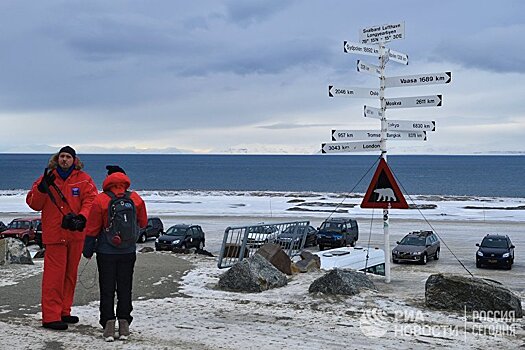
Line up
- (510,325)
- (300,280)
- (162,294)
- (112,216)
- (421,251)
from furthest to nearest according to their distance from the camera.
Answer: (421,251)
(300,280)
(162,294)
(510,325)
(112,216)

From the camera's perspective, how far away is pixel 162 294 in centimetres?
892

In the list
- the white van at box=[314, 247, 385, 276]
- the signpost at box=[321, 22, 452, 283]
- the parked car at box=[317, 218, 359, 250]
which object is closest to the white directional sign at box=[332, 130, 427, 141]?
the signpost at box=[321, 22, 452, 283]

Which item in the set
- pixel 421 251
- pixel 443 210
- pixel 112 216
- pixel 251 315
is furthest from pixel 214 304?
pixel 443 210

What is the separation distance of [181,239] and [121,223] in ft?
66.6

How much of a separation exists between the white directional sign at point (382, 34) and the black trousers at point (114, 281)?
654cm

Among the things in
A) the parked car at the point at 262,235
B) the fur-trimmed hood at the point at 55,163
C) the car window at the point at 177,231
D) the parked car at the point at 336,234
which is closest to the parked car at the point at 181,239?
the car window at the point at 177,231

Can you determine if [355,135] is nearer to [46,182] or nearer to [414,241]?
[46,182]

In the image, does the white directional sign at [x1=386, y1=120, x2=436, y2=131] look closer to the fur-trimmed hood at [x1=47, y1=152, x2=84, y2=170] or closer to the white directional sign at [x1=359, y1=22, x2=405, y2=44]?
the white directional sign at [x1=359, y1=22, x2=405, y2=44]

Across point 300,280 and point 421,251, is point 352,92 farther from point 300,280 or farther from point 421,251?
point 421,251

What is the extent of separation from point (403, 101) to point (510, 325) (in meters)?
4.56

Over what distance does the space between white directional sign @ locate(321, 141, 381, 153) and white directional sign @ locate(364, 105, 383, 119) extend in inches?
17.8

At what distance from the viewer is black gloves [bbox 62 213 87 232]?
6.08 m

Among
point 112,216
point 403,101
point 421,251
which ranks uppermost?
point 403,101

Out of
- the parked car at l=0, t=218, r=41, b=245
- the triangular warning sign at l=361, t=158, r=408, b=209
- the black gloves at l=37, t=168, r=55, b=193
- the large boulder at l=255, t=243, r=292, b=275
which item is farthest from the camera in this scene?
the parked car at l=0, t=218, r=41, b=245
